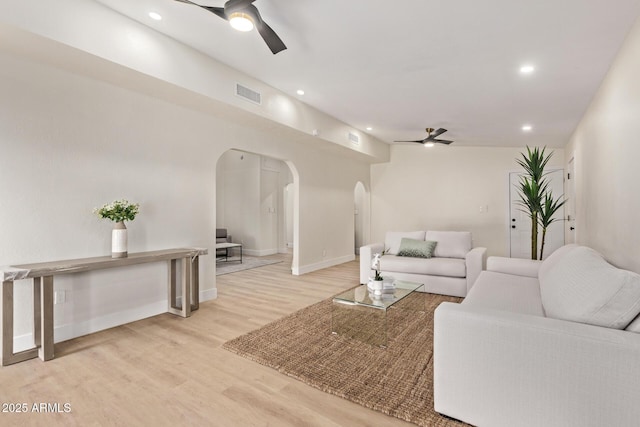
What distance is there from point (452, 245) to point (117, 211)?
4.44m

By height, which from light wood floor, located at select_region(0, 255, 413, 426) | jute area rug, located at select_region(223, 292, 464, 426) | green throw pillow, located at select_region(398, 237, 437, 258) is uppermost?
green throw pillow, located at select_region(398, 237, 437, 258)

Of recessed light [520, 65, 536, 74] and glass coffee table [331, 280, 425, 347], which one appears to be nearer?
glass coffee table [331, 280, 425, 347]

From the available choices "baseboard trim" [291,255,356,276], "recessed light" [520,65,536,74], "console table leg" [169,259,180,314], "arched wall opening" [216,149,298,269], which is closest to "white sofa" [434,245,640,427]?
"recessed light" [520,65,536,74]

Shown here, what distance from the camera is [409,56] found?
3102 mm

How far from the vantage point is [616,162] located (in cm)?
264

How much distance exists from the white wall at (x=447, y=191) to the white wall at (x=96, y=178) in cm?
441

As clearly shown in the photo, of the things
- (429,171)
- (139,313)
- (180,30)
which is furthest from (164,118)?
(429,171)

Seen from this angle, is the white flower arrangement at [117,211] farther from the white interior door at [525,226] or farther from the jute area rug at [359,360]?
the white interior door at [525,226]

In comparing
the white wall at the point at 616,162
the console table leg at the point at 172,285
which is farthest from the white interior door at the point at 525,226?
the console table leg at the point at 172,285

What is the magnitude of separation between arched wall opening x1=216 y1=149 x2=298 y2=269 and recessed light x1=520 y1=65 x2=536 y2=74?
5849 mm

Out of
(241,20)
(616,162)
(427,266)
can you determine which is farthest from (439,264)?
(241,20)

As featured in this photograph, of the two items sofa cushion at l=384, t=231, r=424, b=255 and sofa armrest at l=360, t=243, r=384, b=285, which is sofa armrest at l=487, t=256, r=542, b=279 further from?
sofa armrest at l=360, t=243, r=384, b=285

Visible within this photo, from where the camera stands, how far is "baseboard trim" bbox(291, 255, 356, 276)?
5716 millimetres

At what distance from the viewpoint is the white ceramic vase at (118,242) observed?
3047 millimetres
